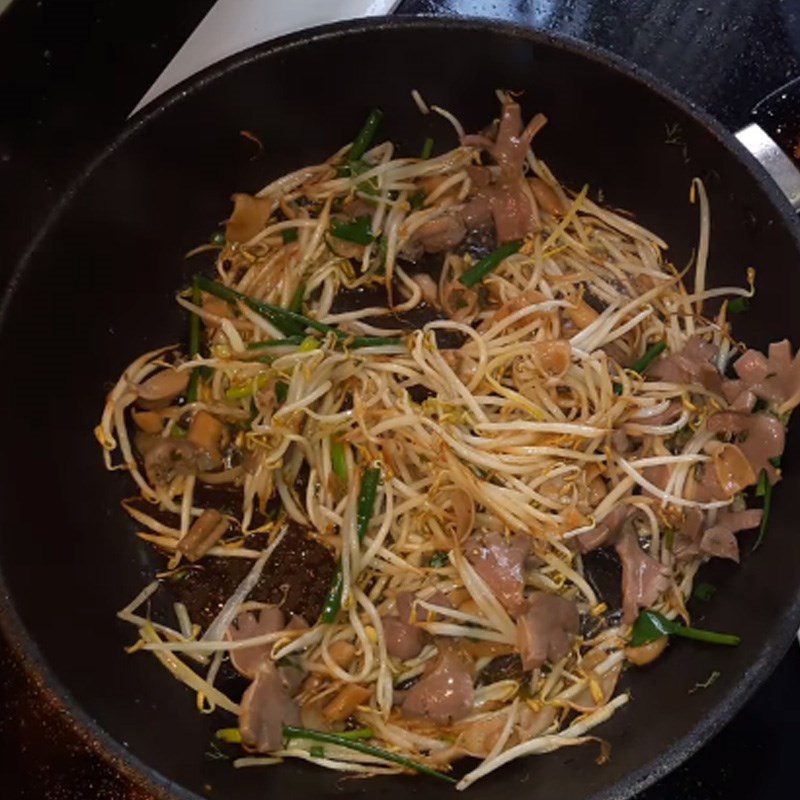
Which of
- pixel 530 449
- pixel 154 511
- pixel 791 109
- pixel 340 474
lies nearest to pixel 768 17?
pixel 791 109

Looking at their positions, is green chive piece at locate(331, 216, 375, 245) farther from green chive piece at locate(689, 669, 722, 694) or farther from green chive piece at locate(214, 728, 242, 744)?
green chive piece at locate(689, 669, 722, 694)

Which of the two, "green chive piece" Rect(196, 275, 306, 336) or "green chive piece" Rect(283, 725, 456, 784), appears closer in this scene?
"green chive piece" Rect(283, 725, 456, 784)

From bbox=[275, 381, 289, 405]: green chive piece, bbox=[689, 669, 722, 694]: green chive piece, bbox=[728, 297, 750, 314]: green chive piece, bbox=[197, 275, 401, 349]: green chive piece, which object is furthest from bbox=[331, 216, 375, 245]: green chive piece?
bbox=[689, 669, 722, 694]: green chive piece

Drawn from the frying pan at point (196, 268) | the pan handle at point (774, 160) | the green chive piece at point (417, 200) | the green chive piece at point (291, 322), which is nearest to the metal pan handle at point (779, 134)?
the pan handle at point (774, 160)

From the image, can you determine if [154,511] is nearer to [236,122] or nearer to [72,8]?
[236,122]

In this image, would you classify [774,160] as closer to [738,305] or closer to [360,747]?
[738,305]
